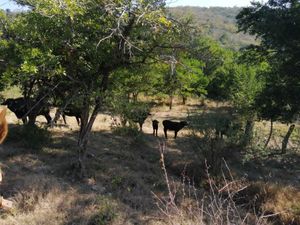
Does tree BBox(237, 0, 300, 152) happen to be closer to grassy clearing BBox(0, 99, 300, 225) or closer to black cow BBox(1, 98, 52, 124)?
grassy clearing BBox(0, 99, 300, 225)

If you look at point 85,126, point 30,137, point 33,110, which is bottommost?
point 30,137

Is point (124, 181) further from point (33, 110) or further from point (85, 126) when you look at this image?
point (33, 110)

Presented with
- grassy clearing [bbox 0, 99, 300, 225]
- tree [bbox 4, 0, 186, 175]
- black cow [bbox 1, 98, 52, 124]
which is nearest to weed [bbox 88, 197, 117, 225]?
grassy clearing [bbox 0, 99, 300, 225]

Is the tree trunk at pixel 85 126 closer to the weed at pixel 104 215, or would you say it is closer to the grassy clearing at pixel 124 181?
the grassy clearing at pixel 124 181

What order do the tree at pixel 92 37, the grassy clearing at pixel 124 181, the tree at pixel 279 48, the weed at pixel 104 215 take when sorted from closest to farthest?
the weed at pixel 104 215, the grassy clearing at pixel 124 181, the tree at pixel 92 37, the tree at pixel 279 48

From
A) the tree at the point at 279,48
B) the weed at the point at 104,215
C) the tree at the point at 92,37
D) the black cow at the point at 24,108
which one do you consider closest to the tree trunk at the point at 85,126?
the tree at the point at 92,37

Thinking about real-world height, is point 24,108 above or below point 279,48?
below

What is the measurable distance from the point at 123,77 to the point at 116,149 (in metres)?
4.10

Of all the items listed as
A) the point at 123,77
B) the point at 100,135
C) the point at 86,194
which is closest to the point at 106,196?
the point at 86,194

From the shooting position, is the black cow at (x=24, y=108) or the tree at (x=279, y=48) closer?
the tree at (x=279, y=48)

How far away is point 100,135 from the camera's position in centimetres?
1736

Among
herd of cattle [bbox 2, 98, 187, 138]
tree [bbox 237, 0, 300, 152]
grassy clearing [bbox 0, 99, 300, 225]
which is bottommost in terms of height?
grassy clearing [bbox 0, 99, 300, 225]

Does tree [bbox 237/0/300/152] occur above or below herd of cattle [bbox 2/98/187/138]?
above

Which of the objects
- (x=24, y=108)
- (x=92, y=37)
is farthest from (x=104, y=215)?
(x=24, y=108)
